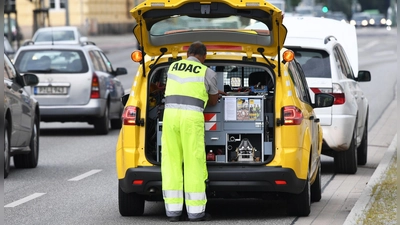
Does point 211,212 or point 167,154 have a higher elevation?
point 167,154

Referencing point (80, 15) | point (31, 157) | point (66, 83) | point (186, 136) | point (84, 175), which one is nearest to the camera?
point (186, 136)

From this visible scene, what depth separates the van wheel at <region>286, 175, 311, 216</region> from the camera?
34.9ft

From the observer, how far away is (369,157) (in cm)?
1697

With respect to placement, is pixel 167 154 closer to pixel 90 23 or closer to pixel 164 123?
pixel 164 123

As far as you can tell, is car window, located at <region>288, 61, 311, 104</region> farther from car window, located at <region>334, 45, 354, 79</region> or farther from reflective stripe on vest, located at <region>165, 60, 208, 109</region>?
car window, located at <region>334, 45, 354, 79</region>

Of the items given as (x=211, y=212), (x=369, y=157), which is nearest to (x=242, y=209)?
(x=211, y=212)

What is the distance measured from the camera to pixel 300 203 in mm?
10672

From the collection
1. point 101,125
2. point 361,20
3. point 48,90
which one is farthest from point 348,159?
point 361,20

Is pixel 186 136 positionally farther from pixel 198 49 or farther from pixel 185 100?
pixel 198 49

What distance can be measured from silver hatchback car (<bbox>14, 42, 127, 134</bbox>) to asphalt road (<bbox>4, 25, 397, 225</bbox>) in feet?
1.36

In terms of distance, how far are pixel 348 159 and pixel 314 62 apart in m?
1.31

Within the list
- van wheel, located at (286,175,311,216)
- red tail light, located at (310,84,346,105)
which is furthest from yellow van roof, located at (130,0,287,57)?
red tail light, located at (310,84,346,105)

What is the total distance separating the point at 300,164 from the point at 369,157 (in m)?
6.73

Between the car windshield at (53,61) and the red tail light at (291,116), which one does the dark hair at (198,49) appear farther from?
the car windshield at (53,61)
